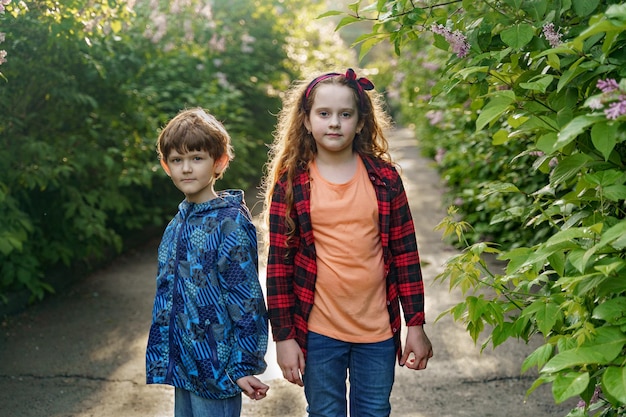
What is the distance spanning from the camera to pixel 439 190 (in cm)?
1178

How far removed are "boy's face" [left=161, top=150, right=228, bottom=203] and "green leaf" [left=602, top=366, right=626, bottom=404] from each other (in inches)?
60.6

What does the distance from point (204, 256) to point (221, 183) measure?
647cm

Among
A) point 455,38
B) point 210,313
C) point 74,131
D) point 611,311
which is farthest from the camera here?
point 74,131

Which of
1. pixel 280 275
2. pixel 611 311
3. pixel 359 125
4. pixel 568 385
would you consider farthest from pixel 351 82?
pixel 568 385

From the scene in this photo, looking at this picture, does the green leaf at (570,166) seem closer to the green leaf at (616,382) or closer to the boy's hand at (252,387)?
the green leaf at (616,382)

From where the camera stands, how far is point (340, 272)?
284 cm

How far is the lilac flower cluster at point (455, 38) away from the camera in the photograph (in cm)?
269

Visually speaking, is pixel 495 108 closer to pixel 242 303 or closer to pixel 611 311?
pixel 611 311

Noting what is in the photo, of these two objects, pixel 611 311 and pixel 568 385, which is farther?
pixel 611 311

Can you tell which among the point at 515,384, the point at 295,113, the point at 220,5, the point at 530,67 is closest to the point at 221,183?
the point at 220,5

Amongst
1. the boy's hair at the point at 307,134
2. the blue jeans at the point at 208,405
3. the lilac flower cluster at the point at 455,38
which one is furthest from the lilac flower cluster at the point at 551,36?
the blue jeans at the point at 208,405

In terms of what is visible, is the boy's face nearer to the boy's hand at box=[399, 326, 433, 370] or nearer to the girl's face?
the girl's face

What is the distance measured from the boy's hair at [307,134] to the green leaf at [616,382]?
1.34 m

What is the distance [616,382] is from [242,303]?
1322mm
